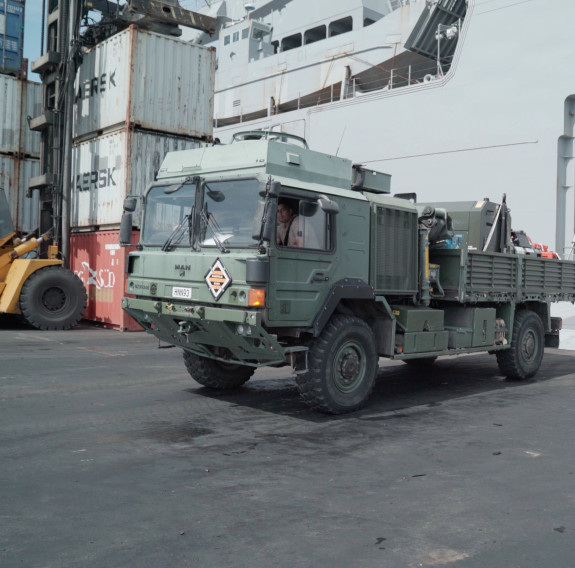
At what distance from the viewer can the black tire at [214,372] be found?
764 centimetres

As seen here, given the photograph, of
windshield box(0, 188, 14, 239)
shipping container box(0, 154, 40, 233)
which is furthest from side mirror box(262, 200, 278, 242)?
shipping container box(0, 154, 40, 233)

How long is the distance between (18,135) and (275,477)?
54.2 ft

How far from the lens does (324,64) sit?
27.0 metres

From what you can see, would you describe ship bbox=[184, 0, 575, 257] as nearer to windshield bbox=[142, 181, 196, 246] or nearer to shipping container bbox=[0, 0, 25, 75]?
shipping container bbox=[0, 0, 25, 75]

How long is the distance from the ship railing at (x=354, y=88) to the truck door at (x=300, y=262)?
684 inches

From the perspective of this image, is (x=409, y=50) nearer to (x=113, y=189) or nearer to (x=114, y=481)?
(x=113, y=189)

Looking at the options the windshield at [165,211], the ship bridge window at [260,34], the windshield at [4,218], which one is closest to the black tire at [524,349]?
the windshield at [165,211]

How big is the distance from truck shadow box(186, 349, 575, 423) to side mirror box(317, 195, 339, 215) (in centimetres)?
210

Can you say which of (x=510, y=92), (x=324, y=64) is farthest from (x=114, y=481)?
(x=324, y=64)

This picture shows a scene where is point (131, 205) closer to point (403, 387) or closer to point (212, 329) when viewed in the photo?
point (212, 329)

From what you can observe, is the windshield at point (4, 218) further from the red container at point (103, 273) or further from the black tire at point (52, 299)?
the red container at point (103, 273)

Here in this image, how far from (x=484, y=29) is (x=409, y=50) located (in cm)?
411

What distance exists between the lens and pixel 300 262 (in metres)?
6.16

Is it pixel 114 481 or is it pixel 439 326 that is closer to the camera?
pixel 114 481
